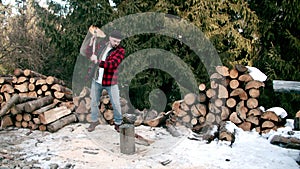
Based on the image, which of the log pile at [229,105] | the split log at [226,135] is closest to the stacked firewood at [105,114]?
the log pile at [229,105]

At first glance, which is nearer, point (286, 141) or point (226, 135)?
point (286, 141)

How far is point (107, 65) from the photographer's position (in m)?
4.37

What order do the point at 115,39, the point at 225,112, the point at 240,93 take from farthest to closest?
the point at 225,112 < the point at 240,93 < the point at 115,39

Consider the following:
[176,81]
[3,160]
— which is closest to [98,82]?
[3,160]

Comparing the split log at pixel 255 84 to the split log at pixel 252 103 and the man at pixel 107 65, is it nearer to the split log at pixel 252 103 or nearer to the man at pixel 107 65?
the split log at pixel 252 103

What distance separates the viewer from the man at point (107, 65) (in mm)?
4375

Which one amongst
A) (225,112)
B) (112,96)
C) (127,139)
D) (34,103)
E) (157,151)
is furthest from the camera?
(34,103)

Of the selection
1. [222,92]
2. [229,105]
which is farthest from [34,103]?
[229,105]

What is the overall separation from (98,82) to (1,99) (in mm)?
2341

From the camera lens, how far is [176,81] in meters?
7.74

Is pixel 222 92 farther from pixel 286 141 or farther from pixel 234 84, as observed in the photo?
pixel 286 141

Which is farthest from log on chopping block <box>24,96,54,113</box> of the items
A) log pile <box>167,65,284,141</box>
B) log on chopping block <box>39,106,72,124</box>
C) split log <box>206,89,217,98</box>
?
split log <box>206,89,217,98</box>

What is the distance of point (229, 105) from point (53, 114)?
304 cm

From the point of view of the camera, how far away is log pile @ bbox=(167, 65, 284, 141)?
467 cm
